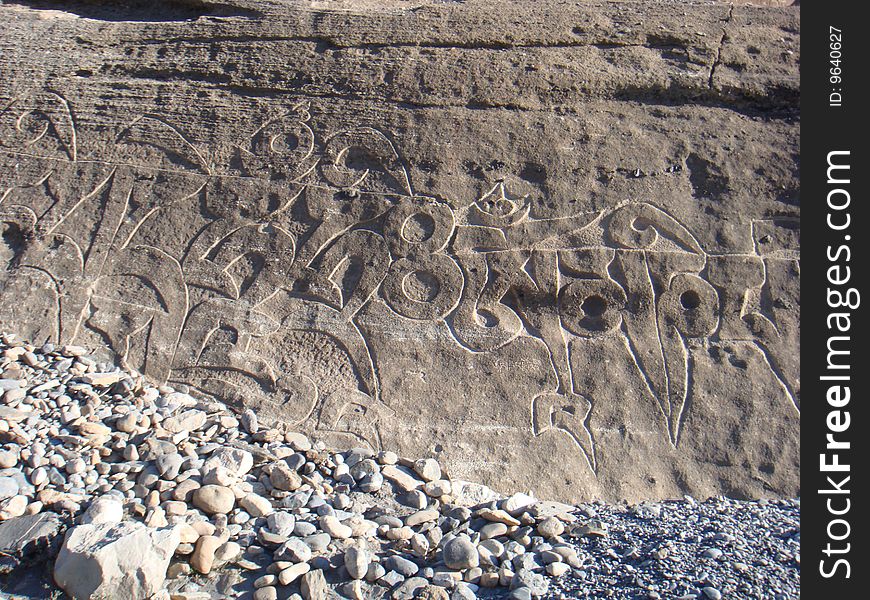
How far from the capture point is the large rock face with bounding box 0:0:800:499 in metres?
3.44

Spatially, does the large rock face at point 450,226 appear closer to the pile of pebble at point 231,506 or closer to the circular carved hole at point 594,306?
the circular carved hole at point 594,306

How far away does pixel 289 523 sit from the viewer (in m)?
2.61

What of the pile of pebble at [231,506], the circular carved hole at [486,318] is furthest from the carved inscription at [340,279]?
the pile of pebble at [231,506]

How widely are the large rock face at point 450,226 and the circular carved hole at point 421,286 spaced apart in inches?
0.5

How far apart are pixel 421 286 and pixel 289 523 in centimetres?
148

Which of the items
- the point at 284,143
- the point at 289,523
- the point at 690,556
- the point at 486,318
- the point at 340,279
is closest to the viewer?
the point at 690,556

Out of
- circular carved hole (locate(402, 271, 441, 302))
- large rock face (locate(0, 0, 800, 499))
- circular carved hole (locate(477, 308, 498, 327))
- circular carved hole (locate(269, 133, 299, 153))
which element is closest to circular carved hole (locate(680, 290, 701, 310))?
large rock face (locate(0, 0, 800, 499))

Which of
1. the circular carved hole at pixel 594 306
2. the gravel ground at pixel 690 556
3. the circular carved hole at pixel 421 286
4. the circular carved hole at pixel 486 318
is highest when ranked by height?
the circular carved hole at pixel 421 286

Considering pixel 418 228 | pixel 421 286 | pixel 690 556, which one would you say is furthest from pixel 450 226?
pixel 690 556

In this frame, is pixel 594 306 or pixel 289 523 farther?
pixel 594 306

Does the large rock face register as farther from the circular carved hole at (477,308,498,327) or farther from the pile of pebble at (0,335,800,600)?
the pile of pebble at (0,335,800,600)

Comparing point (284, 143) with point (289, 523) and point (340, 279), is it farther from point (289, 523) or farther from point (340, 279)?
point (289, 523)

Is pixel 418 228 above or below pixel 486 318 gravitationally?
above

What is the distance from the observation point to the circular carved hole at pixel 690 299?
3.65m
